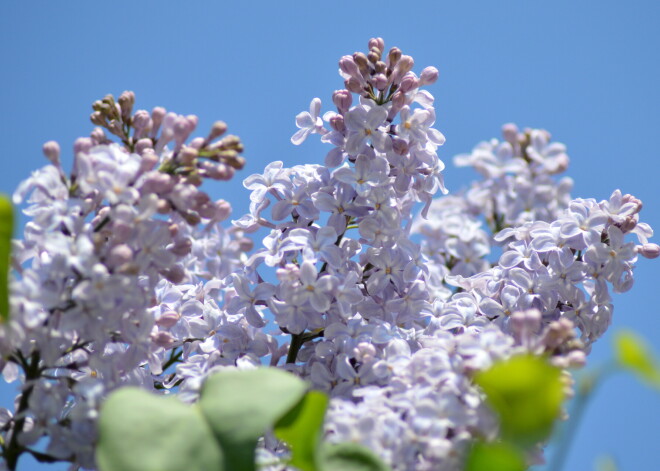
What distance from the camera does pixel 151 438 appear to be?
2.76 feet

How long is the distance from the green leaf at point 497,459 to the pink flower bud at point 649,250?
0.79 meters

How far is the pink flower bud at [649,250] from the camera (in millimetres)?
1367

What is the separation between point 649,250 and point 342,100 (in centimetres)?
55

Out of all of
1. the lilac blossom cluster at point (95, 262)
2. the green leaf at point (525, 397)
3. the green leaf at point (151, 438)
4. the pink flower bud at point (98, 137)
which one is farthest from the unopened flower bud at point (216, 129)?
the green leaf at point (525, 397)

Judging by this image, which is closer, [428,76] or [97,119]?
[97,119]

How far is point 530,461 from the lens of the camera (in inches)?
36.5

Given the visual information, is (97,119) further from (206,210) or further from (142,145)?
(206,210)

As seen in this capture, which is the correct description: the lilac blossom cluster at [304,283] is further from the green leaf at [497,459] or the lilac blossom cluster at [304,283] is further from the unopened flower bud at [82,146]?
the green leaf at [497,459]

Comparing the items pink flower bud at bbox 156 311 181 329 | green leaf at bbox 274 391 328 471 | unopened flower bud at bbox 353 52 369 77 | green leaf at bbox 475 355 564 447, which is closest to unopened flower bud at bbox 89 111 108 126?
pink flower bud at bbox 156 311 181 329

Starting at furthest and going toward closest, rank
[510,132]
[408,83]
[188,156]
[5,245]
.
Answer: [510,132] < [408,83] < [188,156] < [5,245]

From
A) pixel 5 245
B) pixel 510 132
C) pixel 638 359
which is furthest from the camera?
pixel 510 132

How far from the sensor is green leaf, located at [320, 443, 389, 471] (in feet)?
2.81

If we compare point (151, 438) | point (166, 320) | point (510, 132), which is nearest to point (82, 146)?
point (166, 320)

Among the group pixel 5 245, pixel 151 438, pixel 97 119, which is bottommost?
pixel 151 438
